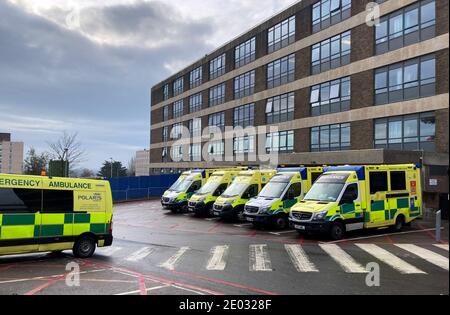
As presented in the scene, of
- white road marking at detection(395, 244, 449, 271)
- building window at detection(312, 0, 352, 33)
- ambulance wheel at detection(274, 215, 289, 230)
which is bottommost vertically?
white road marking at detection(395, 244, 449, 271)

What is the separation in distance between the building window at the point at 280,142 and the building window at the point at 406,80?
31.2 ft

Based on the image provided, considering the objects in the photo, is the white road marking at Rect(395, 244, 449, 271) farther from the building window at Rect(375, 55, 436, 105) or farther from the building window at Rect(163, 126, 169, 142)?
the building window at Rect(163, 126, 169, 142)

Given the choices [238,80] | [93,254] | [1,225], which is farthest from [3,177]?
[238,80]

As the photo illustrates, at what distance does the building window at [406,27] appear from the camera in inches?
Result: 945

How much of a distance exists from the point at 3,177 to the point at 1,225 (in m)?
1.28

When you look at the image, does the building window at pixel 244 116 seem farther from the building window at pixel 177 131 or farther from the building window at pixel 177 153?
the building window at pixel 177 131

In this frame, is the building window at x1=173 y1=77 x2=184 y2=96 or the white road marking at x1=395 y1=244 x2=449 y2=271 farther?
the building window at x1=173 y1=77 x2=184 y2=96

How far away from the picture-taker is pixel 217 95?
4941cm

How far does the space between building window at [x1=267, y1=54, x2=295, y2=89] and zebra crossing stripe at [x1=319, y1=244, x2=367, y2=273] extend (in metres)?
24.1

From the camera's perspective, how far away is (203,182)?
28.6m

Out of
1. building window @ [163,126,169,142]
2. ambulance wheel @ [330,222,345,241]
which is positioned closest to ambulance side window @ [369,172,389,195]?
ambulance wheel @ [330,222,345,241]

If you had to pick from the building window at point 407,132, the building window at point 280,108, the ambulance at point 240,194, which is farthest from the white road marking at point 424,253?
the building window at point 280,108

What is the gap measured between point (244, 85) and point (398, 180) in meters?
27.7

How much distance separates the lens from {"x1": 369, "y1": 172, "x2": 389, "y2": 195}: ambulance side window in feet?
54.9
